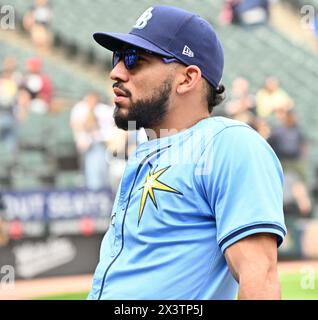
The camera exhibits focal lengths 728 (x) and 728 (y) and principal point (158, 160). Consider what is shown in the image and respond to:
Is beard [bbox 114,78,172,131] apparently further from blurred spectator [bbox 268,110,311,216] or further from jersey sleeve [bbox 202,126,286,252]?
blurred spectator [bbox 268,110,311,216]

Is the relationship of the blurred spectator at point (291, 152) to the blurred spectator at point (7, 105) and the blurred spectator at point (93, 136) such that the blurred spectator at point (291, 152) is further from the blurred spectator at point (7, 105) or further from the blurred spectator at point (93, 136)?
the blurred spectator at point (7, 105)

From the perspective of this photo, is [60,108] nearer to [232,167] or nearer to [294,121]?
[294,121]

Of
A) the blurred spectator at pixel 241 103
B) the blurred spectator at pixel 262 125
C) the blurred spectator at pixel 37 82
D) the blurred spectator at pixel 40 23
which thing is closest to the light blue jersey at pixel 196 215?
the blurred spectator at pixel 37 82

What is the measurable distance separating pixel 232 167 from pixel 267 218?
0.15 meters

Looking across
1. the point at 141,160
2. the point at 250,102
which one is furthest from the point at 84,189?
the point at 141,160

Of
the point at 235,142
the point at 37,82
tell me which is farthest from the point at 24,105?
the point at 235,142

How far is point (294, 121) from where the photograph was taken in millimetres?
10867

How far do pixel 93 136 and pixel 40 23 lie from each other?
1.76 m

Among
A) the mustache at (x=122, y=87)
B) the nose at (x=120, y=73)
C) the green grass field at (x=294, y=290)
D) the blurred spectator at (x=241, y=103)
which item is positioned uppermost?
the nose at (x=120, y=73)

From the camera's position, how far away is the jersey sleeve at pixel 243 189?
1.80m

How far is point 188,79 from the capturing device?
2133mm

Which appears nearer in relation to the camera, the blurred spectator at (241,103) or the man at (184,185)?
the man at (184,185)

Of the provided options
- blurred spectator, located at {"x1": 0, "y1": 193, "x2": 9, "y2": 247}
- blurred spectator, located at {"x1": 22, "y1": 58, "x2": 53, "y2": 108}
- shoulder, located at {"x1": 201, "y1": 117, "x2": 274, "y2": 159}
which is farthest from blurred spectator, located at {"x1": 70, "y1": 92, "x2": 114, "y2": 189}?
shoulder, located at {"x1": 201, "y1": 117, "x2": 274, "y2": 159}

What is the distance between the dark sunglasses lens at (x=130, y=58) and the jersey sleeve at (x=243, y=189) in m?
0.43
